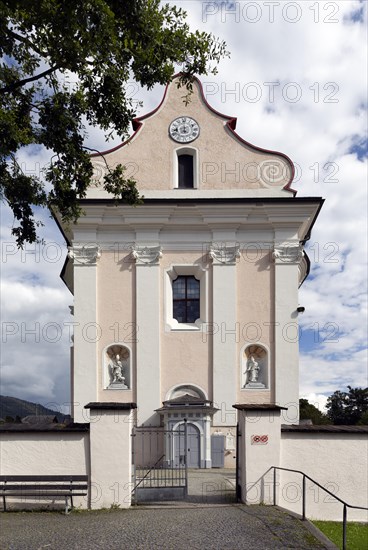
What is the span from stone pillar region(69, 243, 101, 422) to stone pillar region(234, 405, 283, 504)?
9.40 m

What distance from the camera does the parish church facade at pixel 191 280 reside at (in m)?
21.6

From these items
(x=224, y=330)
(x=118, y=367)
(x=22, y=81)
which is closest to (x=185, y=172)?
(x=224, y=330)

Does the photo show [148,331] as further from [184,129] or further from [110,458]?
[110,458]

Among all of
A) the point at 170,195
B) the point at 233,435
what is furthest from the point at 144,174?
the point at 233,435

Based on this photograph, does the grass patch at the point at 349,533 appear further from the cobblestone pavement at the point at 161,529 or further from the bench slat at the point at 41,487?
the bench slat at the point at 41,487

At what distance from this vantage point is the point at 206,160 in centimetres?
2303

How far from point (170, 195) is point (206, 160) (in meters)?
1.89

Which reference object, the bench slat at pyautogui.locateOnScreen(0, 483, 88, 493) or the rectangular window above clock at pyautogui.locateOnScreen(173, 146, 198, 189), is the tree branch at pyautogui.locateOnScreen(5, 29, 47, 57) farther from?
the rectangular window above clock at pyautogui.locateOnScreen(173, 146, 198, 189)

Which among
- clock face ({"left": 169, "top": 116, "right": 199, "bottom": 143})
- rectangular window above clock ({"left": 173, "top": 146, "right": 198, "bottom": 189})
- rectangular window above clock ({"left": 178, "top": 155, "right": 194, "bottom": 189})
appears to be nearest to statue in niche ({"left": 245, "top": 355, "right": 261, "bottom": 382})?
rectangular window above clock ({"left": 173, "top": 146, "right": 198, "bottom": 189})

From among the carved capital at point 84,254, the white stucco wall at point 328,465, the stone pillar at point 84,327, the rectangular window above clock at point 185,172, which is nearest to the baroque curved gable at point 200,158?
the rectangular window above clock at point 185,172

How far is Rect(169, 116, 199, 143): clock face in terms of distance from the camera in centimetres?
2325

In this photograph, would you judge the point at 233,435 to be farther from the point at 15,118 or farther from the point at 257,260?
the point at 15,118

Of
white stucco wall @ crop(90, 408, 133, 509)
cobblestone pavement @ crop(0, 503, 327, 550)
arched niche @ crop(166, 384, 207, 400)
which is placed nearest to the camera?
cobblestone pavement @ crop(0, 503, 327, 550)

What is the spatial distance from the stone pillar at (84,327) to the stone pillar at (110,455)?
8.65 m
